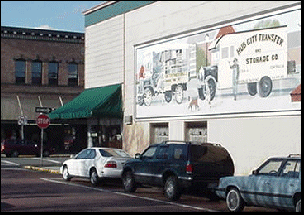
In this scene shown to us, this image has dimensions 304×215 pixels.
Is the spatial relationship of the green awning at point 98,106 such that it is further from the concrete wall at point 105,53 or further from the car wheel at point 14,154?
the car wheel at point 14,154

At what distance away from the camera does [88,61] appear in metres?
32.8

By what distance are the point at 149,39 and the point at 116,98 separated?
388 cm

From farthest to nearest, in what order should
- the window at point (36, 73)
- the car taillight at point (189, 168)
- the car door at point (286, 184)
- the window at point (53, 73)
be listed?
the window at point (53, 73)
the window at point (36, 73)
the car taillight at point (189, 168)
the car door at point (286, 184)

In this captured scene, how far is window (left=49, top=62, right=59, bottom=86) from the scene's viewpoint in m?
50.8

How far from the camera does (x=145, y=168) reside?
1775 cm

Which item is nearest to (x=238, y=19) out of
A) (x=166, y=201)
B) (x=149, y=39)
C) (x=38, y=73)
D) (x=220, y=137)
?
(x=220, y=137)

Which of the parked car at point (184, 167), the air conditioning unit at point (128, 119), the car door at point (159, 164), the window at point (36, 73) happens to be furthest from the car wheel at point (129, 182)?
the window at point (36, 73)

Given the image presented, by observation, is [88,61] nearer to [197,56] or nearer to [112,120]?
[112,120]

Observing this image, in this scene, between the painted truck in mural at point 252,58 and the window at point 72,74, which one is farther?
the window at point 72,74

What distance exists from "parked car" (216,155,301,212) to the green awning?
15.1 meters

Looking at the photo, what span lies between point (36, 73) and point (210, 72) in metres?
30.3

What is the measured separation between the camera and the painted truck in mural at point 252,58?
64.4ft

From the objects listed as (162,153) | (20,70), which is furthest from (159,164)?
(20,70)

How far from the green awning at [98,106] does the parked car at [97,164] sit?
589cm
